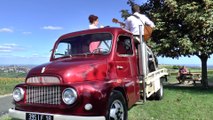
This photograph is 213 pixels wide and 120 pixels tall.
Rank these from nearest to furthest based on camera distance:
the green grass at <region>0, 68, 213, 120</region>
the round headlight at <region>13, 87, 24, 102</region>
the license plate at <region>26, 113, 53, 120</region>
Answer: the license plate at <region>26, 113, 53, 120</region> → the round headlight at <region>13, 87, 24, 102</region> → the green grass at <region>0, 68, 213, 120</region>

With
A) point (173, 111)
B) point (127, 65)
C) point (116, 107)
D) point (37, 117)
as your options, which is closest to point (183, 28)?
point (173, 111)

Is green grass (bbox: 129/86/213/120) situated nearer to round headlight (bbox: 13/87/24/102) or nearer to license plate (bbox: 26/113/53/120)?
license plate (bbox: 26/113/53/120)

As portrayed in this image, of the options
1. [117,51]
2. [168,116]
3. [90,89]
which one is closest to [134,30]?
[117,51]

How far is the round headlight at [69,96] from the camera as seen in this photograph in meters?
5.52

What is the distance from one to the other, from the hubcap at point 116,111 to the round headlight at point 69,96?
2.90 feet

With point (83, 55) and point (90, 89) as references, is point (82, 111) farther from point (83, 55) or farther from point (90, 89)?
point (83, 55)

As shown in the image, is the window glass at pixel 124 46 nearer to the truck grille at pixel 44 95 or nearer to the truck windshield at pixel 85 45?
the truck windshield at pixel 85 45

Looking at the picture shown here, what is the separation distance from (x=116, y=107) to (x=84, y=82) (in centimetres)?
91

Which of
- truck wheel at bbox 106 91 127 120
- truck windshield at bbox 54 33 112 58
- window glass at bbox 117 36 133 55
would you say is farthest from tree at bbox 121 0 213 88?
truck wheel at bbox 106 91 127 120

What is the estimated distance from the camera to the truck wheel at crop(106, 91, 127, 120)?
595 cm

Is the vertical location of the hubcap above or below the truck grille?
below

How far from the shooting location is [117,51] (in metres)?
7.07

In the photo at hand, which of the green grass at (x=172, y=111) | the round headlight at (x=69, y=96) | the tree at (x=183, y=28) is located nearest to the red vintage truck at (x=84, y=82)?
the round headlight at (x=69, y=96)

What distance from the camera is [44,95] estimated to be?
5855mm
